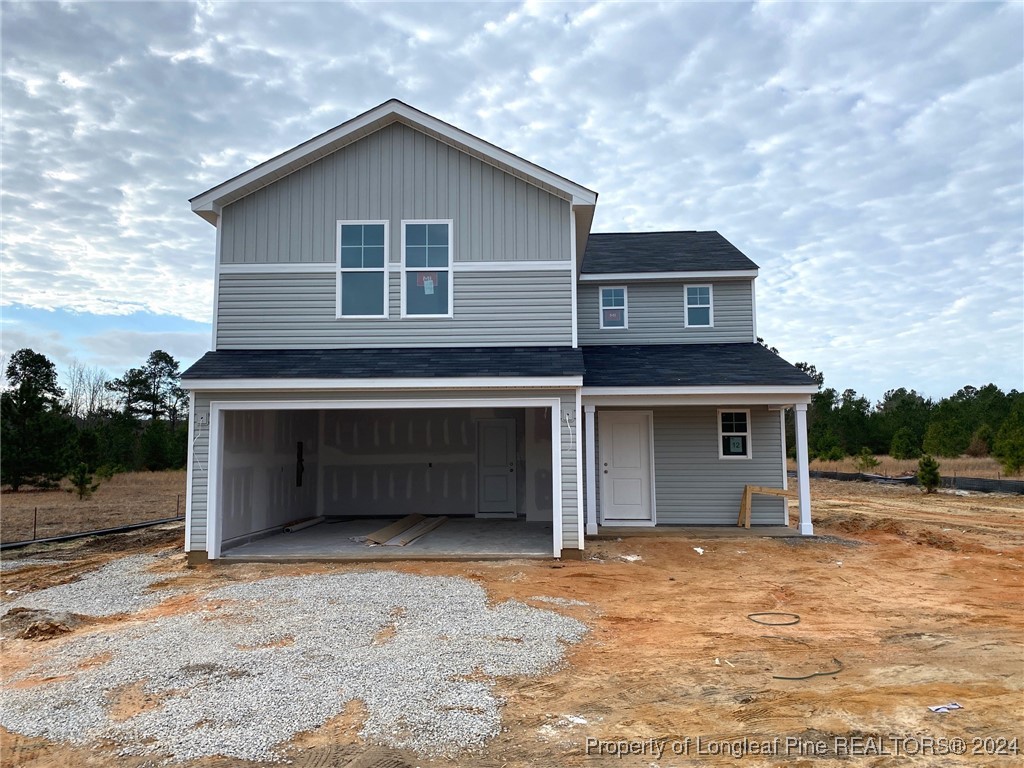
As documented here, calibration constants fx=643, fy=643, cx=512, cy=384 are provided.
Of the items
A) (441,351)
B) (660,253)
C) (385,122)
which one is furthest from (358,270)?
(660,253)

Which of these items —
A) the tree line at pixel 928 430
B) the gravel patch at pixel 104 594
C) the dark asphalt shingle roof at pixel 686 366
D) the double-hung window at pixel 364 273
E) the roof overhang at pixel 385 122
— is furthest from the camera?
the tree line at pixel 928 430

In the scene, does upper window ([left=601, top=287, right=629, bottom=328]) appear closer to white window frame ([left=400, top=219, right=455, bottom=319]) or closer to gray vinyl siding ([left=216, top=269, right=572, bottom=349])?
gray vinyl siding ([left=216, top=269, right=572, bottom=349])

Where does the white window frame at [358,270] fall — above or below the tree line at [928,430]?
above

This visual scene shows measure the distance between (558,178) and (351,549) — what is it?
674 centimetres

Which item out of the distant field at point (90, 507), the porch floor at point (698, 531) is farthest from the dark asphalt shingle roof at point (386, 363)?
the distant field at point (90, 507)

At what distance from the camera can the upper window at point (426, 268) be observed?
10484 millimetres

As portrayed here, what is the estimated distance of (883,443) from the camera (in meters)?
33.5

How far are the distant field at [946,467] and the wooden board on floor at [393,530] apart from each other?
1987 centimetres

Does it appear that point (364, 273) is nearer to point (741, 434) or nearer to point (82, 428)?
point (741, 434)

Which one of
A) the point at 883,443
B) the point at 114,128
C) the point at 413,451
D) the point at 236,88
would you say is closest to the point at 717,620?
the point at 413,451

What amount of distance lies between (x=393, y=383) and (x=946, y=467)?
91.6 ft

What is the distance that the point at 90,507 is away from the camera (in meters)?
17.9

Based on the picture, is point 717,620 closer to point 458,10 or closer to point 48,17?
point 458,10

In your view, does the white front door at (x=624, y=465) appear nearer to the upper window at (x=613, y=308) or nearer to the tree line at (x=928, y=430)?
the upper window at (x=613, y=308)
